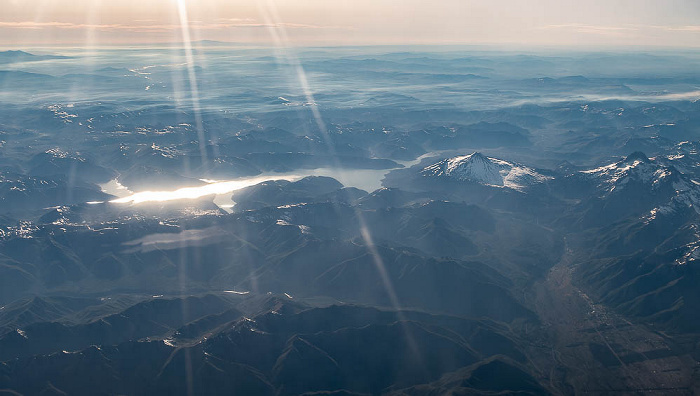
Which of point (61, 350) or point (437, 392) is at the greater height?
point (437, 392)

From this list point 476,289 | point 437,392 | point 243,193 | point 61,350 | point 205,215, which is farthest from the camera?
point 243,193

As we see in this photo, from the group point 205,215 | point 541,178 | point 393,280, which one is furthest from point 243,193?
point 541,178

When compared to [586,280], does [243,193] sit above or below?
below

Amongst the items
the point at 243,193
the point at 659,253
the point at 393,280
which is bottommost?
the point at 243,193

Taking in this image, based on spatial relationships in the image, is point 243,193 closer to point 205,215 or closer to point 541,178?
point 205,215

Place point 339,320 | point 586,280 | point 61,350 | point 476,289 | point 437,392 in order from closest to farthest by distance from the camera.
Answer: point 437,392 < point 61,350 < point 339,320 < point 476,289 < point 586,280

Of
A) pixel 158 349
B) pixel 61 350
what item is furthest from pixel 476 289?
pixel 61 350

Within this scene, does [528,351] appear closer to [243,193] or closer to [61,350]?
[61,350]

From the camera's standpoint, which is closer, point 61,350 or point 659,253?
point 61,350

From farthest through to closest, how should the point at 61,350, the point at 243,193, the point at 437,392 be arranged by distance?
the point at 243,193
the point at 61,350
the point at 437,392
